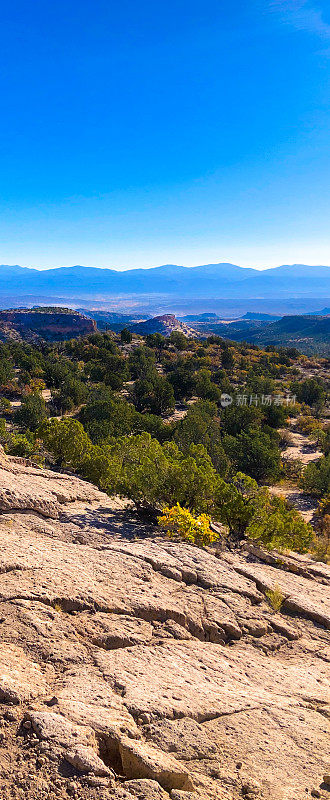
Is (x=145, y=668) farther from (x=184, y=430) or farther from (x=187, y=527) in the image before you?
(x=184, y=430)

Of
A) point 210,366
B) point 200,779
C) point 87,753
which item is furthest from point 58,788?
point 210,366

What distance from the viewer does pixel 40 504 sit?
10.8 metres

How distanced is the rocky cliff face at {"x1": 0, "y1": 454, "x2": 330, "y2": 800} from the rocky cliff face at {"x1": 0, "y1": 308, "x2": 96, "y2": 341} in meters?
125

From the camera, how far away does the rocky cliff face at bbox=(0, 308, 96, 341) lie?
130 m

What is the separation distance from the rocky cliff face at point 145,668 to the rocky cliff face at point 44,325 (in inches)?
4911

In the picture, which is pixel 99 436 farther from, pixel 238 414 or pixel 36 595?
pixel 36 595

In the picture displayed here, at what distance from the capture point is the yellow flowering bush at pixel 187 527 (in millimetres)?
11688

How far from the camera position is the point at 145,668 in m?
6.43

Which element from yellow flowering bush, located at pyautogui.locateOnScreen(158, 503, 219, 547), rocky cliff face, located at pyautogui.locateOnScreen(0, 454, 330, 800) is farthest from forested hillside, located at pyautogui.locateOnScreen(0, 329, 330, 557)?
rocky cliff face, located at pyautogui.locateOnScreen(0, 454, 330, 800)

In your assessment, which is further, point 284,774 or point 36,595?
point 36,595

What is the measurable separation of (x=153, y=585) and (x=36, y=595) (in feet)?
9.44

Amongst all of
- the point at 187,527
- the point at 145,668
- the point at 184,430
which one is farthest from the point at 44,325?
the point at 145,668

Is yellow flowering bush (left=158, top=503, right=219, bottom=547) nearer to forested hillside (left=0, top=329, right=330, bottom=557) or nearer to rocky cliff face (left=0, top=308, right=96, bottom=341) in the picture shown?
forested hillside (left=0, top=329, right=330, bottom=557)

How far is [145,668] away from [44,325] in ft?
459
